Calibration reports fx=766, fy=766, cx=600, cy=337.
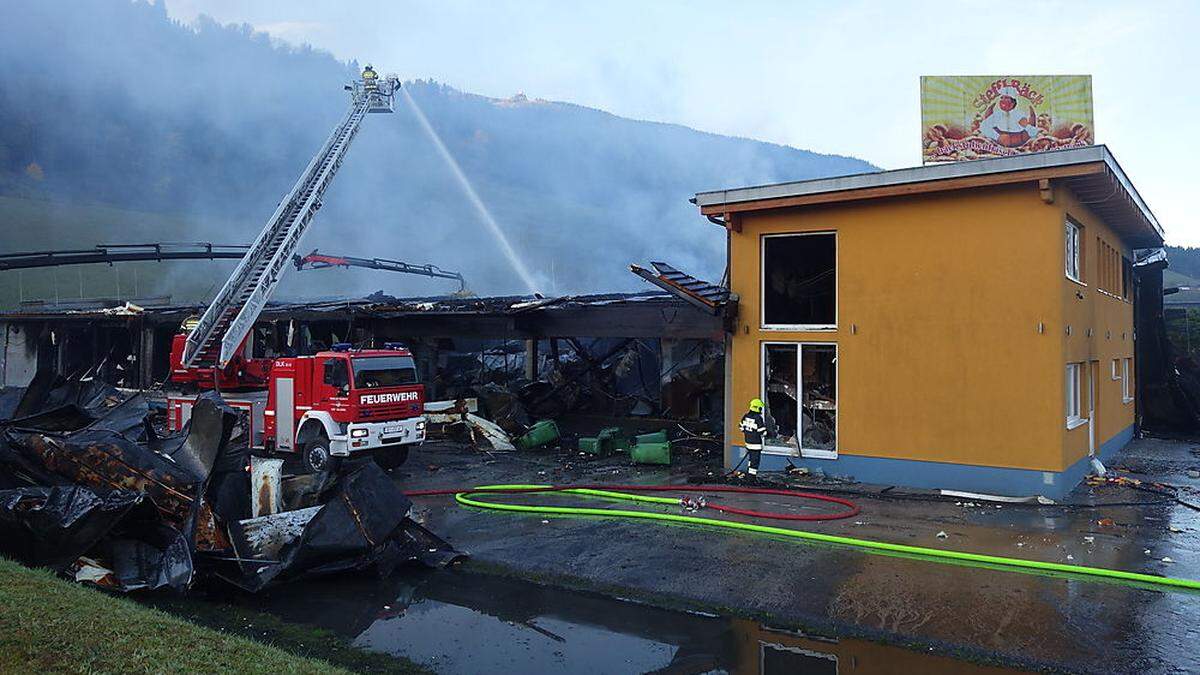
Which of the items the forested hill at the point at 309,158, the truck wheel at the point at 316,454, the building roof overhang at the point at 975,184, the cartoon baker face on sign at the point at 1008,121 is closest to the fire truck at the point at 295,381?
the truck wheel at the point at 316,454

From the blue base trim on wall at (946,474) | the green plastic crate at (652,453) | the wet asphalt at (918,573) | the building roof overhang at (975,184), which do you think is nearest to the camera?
the wet asphalt at (918,573)

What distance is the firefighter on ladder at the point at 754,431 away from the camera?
42.3 feet

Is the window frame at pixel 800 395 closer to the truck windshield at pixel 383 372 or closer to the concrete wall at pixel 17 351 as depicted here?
the truck windshield at pixel 383 372

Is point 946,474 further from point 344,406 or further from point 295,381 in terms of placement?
point 295,381

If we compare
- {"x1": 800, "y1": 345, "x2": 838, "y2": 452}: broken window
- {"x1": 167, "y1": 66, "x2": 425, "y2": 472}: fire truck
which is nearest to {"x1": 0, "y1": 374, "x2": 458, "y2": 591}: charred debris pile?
{"x1": 167, "y1": 66, "x2": 425, "y2": 472}: fire truck

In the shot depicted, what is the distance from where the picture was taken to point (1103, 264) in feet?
50.4

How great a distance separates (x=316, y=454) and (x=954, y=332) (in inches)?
441

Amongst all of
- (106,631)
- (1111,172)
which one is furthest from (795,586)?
(1111,172)

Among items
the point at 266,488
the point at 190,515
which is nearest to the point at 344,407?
the point at 266,488

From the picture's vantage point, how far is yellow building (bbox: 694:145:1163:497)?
A: 1142 centimetres

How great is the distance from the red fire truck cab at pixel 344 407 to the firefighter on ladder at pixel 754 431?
20.3ft

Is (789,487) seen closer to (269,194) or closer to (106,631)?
(106,631)

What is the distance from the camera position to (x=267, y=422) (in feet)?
49.1

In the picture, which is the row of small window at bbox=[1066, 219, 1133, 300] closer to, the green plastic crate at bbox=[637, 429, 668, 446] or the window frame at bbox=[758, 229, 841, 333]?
the window frame at bbox=[758, 229, 841, 333]
